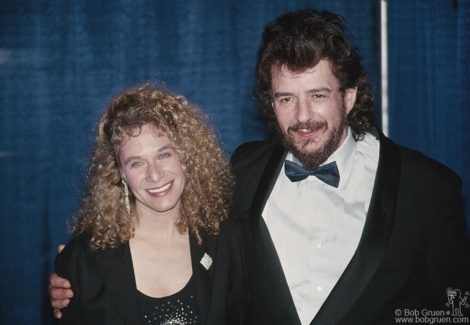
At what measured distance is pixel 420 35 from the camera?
3006mm

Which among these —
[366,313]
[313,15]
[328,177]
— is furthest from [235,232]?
[313,15]

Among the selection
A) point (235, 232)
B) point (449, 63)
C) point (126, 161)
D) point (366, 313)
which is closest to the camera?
point (366, 313)

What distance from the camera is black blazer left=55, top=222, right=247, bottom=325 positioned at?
6.17ft

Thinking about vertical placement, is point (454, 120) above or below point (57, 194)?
above

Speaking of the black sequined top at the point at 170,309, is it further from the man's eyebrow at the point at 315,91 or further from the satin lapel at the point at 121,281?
the man's eyebrow at the point at 315,91

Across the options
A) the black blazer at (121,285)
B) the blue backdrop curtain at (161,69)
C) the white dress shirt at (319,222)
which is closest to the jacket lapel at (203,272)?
the black blazer at (121,285)

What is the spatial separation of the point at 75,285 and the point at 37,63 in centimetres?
175

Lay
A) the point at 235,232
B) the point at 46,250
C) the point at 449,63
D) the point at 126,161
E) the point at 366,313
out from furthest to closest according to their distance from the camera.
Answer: the point at 46,250
the point at 449,63
the point at 235,232
the point at 126,161
the point at 366,313

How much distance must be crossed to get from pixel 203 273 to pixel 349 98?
98 cm

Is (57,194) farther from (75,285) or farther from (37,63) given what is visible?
(75,285)

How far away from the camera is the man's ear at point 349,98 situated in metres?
2.13

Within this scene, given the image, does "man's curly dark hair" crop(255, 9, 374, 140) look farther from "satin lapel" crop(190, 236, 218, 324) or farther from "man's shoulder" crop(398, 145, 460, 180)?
"satin lapel" crop(190, 236, 218, 324)

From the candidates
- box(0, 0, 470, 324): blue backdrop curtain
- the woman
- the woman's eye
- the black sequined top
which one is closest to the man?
the woman

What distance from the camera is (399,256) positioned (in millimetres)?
1836
